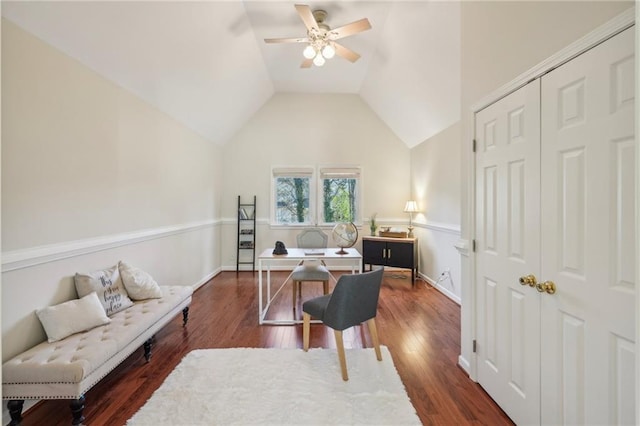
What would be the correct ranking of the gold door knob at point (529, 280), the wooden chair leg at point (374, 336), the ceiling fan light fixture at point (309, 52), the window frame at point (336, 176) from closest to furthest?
the gold door knob at point (529, 280) → the wooden chair leg at point (374, 336) → the ceiling fan light fixture at point (309, 52) → the window frame at point (336, 176)

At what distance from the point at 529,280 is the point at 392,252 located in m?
3.24

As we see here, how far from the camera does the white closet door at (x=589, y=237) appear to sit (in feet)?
3.71

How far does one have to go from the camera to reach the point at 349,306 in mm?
2102

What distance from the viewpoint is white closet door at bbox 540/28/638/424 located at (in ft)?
3.71

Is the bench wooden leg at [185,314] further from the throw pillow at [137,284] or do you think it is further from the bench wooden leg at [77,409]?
the bench wooden leg at [77,409]

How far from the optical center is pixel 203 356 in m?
2.37

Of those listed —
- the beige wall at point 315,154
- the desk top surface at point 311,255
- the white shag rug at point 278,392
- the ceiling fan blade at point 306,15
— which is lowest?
the white shag rug at point 278,392

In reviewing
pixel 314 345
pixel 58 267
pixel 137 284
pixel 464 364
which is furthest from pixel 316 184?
pixel 58 267

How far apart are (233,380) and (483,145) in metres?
2.50

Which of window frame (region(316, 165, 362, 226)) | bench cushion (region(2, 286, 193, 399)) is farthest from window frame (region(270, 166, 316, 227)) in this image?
bench cushion (region(2, 286, 193, 399))

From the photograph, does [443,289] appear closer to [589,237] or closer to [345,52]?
[589,237]

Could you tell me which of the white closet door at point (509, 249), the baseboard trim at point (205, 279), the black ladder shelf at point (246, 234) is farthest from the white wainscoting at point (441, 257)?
the baseboard trim at point (205, 279)

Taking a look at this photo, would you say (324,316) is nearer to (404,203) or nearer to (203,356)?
(203,356)

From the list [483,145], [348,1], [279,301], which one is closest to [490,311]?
[483,145]
